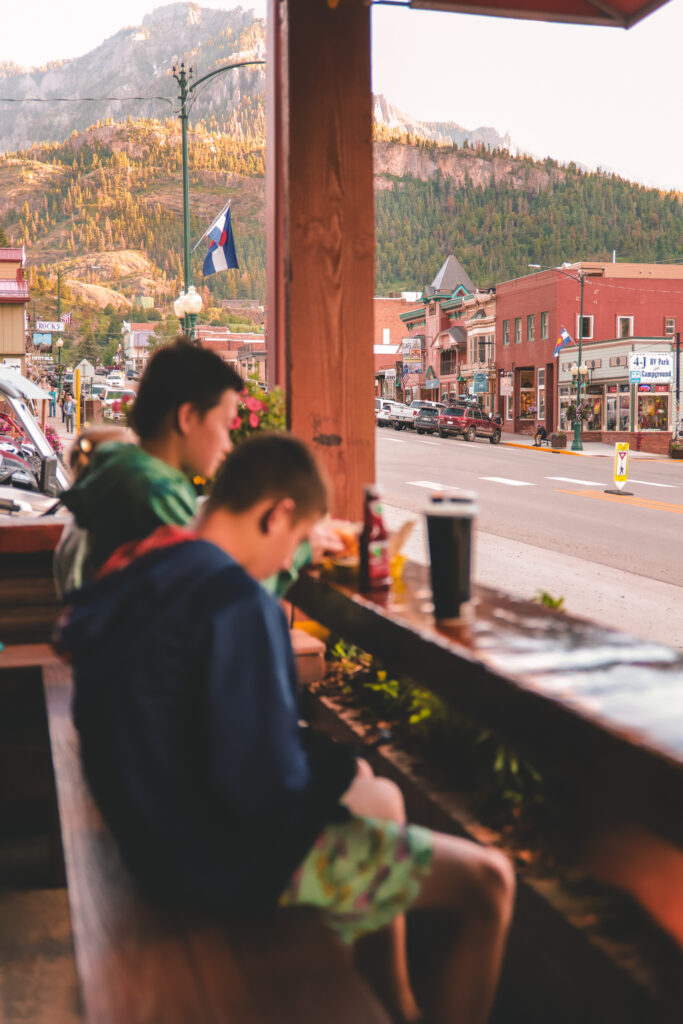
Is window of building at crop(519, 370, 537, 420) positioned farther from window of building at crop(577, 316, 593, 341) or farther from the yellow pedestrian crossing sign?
the yellow pedestrian crossing sign

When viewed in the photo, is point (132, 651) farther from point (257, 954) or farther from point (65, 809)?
point (65, 809)

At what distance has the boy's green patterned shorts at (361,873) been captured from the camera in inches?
66.5

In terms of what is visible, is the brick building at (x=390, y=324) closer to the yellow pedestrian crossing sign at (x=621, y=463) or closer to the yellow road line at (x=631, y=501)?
the yellow pedestrian crossing sign at (x=621, y=463)

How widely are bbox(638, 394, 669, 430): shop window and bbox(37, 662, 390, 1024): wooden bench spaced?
47.0 metres

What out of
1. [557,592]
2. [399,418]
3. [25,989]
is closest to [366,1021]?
[25,989]

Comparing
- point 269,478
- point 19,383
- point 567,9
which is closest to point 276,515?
point 269,478

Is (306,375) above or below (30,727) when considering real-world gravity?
above

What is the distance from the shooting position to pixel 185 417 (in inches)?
94.3

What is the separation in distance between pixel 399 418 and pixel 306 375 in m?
49.3

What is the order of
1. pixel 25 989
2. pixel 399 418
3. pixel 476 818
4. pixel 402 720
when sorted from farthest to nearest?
pixel 399 418 → pixel 402 720 → pixel 25 989 → pixel 476 818

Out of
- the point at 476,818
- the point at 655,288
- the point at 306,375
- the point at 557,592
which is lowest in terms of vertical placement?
the point at 557,592

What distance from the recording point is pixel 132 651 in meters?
1.58

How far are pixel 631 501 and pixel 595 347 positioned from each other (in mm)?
32516

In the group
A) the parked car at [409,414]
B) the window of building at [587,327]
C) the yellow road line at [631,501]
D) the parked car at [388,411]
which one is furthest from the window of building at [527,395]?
the yellow road line at [631,501]
